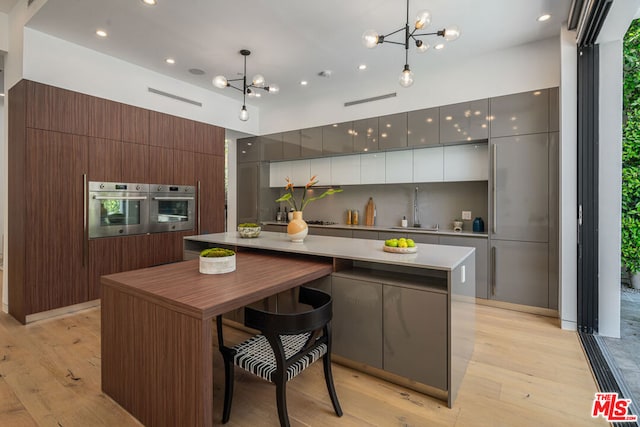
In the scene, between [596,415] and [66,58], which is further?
[66,58]

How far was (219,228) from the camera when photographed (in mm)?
4855

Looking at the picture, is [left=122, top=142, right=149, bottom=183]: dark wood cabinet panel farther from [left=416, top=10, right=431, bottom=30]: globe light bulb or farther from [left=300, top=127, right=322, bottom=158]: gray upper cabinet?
[left=416, top=10, right=431, bottom=30]: globe light bulb

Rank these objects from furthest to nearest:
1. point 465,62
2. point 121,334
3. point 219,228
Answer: point 219,228
point 465,62
point 121,334

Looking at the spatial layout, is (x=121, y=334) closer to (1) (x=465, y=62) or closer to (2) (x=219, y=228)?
(2) (x=219, y=228)

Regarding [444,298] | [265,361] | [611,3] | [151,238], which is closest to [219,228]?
[151,238]

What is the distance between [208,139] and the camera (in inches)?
187

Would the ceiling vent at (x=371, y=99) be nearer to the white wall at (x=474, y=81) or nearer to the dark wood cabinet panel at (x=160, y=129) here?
the white wall at (x=474, y=81)

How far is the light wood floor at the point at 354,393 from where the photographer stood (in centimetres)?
172

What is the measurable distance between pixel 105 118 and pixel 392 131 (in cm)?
355

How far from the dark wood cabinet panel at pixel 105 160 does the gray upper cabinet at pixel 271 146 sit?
2419 mm

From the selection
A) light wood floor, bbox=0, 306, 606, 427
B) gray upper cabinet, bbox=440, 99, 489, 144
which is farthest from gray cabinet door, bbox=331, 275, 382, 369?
gray upper cabinet, bbox=440, 99, 489, 144

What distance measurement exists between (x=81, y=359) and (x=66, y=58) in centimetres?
316

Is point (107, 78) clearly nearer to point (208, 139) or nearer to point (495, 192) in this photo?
point (208, 139)

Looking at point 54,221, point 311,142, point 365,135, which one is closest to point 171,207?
point 54,221
